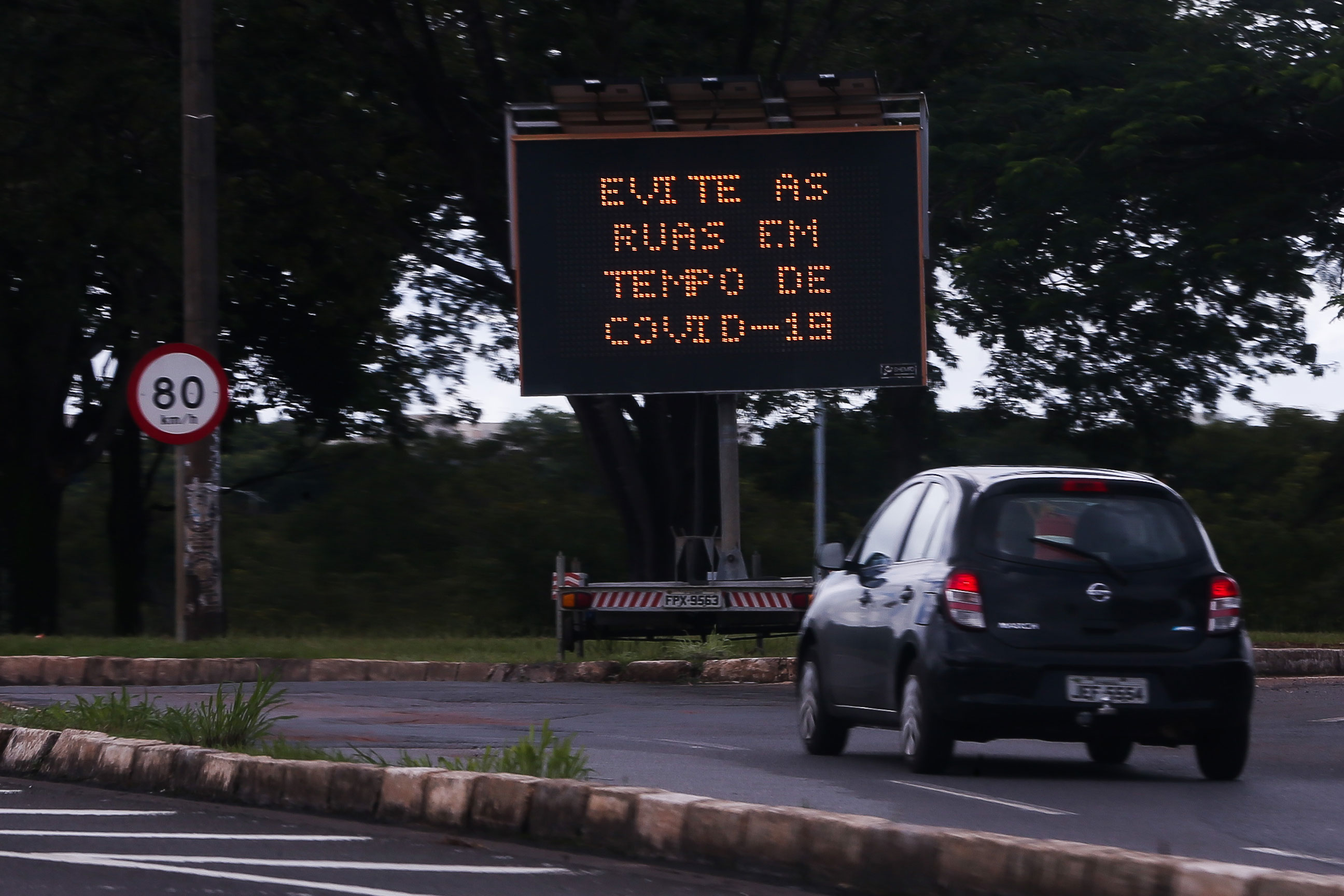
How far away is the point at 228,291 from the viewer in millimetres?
24531

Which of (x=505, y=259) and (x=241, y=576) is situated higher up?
(x=505, y=259)

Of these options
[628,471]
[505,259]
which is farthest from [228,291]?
[628,471]

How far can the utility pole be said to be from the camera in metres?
17.0

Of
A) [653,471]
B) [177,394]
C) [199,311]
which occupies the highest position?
[199,311]

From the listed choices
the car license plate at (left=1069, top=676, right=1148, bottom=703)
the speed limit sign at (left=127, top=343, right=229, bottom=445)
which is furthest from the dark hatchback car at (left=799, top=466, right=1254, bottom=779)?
the speed limit sign at (left=127, top=343, right=229, bottom=445)

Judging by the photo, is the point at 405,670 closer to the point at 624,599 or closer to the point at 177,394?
the point at 624,599

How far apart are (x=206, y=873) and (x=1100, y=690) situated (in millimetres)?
4109

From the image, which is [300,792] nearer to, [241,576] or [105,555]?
[241,576]

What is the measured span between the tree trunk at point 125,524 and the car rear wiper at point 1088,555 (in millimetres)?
23029

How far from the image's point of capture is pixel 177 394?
51.1ft

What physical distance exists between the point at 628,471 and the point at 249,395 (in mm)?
8620

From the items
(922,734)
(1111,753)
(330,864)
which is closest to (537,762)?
(330,864)

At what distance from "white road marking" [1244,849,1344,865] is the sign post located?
10.7 meters

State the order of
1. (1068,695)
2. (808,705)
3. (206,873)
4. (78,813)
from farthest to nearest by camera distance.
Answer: (808,705)
(1068,695)
(78,813)
(206,873)
